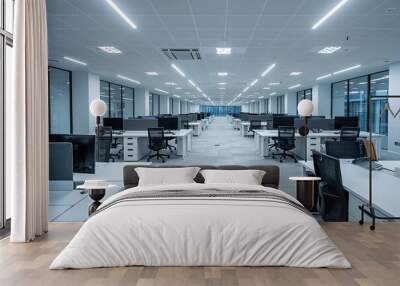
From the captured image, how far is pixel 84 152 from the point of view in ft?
17.0

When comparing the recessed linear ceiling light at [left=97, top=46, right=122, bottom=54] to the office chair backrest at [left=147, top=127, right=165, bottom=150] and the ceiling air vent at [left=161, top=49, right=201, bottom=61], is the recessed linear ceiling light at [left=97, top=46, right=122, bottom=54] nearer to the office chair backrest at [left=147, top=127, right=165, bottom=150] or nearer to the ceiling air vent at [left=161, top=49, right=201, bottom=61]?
the ceiling air vent at [left=161, top=49, right=201, bottom=61]

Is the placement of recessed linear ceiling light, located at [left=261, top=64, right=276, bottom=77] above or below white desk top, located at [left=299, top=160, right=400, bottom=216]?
above

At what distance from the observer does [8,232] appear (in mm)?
4426

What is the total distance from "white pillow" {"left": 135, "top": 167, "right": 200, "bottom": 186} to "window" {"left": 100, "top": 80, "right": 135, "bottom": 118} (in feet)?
46.0

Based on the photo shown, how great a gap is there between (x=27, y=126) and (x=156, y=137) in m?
6.78

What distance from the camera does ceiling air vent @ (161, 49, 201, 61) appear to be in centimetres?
991

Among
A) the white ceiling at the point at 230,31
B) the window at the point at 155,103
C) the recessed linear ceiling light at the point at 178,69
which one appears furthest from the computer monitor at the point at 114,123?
the window at the point at 155,103

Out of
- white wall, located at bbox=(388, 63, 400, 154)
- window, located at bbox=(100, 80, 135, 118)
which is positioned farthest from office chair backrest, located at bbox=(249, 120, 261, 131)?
window, located at bbox=(100, 80, 135, 118)

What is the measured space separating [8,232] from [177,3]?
11.9ft

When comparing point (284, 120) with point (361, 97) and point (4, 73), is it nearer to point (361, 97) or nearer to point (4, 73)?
point (361, 97)

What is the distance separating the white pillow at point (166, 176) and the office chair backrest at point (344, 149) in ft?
7.91

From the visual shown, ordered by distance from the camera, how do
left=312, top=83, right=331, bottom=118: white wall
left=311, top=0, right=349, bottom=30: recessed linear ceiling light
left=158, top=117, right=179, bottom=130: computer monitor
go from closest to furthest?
left=311, top=0, right=349, bottom=30: recessed linear ceiling light, left=158, top=117, right=179, bottom=130: computer monitor, left=312, top=83, right=331, bottom=118: white wall

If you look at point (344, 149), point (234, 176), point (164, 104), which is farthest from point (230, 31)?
point (164, 104)

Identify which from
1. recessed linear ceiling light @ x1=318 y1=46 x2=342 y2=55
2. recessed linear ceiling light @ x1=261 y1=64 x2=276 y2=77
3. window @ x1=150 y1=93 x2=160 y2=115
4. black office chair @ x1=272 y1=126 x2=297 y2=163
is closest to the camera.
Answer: recessed linear ceiling light @ x1=318 y1=46 x2=342 y2=55
